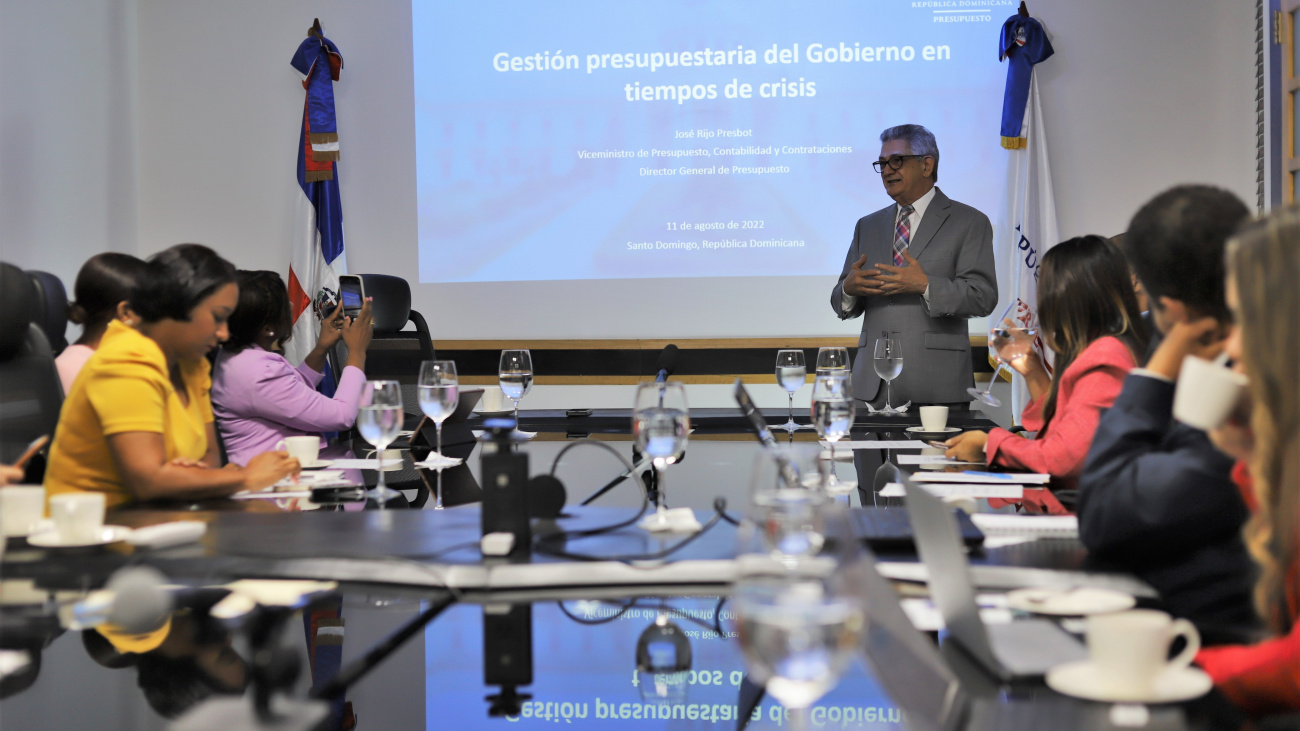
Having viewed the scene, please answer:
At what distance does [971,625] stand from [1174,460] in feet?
1.32

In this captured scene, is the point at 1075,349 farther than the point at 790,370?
No

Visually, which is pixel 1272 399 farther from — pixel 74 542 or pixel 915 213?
pixel 915 213

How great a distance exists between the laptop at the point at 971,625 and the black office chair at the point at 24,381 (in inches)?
72.3

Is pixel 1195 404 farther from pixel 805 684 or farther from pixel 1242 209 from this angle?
pixel 805 684

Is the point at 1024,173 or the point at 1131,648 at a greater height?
the point at 1024,173

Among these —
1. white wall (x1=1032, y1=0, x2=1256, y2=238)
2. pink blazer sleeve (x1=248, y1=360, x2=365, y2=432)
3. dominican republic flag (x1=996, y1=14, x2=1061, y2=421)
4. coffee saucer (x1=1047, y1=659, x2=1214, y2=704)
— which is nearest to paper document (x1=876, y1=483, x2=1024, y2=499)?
coffee saucer (x1=1047, y1=659, x2=1214, y2=704)

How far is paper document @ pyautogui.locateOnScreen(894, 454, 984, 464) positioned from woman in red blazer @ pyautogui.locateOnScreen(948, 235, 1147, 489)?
3 cm

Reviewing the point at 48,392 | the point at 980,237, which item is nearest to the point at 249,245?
the point at 48,392

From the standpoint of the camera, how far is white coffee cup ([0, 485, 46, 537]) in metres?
1.20

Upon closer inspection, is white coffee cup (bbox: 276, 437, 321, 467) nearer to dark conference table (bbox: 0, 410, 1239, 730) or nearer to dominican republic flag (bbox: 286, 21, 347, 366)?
dark conference table (bbox: 0, 410, 1239, 730)

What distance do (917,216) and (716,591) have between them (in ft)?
10.4

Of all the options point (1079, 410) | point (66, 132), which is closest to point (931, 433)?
point (1079, 410)

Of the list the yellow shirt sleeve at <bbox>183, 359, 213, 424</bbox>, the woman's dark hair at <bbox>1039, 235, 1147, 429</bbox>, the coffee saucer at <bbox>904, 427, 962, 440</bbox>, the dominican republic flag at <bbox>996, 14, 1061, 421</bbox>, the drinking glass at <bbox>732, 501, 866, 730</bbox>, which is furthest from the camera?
the dominican republic flag at <bbox>996, 14, 1061, 421</bbox>

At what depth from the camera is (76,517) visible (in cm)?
116
